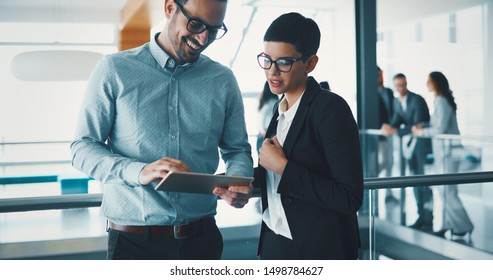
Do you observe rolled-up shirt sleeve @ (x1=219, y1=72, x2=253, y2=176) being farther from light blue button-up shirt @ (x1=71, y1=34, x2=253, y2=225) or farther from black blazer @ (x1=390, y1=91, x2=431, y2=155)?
black blazer @ (x1=390, y1=91, x2=431, y2=155)

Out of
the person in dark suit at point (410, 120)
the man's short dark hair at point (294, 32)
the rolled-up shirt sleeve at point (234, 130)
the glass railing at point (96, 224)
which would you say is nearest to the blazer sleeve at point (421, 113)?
the person in dark suit at point (410, 120)

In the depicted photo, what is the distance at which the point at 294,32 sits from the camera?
1774 millimetres

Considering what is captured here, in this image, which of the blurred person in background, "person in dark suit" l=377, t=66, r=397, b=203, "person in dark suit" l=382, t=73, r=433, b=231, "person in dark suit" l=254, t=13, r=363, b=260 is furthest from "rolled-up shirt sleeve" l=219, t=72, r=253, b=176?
"person in dark suit" l=377, t=66, r=397, b=203

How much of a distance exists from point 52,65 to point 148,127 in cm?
605

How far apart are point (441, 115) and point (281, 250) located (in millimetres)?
5705

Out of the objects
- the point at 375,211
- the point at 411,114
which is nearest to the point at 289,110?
the point at 375,211

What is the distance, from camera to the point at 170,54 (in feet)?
6.19

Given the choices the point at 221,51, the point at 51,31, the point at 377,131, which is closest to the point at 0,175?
the point at 51,31

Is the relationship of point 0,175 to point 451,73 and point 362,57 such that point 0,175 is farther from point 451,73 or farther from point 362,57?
point 451,73

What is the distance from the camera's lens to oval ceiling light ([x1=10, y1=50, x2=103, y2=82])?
7.23 m

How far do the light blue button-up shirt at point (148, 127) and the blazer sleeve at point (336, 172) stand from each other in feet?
0.89

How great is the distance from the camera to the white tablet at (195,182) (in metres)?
1.53

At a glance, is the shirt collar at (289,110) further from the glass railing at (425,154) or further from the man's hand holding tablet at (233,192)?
the glass railing at (425,154)

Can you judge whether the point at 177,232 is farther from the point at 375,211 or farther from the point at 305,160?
the point at 375,211
